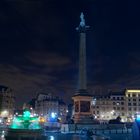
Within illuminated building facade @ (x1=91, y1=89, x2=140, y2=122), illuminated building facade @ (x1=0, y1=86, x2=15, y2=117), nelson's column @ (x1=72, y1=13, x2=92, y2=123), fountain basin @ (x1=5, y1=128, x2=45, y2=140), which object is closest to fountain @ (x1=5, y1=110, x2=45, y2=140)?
fountain basin @ (x1=5, y1=128, x2=45, y2=140)

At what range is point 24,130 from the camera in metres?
50.6

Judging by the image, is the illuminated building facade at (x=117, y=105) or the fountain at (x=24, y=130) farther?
the illuminated building facade at (x=117, y=105)

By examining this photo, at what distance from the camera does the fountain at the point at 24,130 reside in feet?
165

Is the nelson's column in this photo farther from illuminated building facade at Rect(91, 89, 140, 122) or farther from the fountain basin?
illuminated building facade at Rect(91, 89, 140, 122)

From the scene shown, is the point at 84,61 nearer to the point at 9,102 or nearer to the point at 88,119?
the point at 88,119

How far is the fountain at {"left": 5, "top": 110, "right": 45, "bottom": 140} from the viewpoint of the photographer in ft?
165

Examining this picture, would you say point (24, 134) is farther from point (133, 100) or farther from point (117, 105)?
point (133, 100)

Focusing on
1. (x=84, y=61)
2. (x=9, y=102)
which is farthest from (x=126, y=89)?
(x=84, y=61)

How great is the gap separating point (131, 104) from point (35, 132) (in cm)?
13605

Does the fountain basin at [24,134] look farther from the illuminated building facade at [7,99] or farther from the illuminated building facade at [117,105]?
the illuminated building facade at [117,105]

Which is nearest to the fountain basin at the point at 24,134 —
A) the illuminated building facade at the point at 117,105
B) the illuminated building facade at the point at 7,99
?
the illuminated building facade at the point at 7,99

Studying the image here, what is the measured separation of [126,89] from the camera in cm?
18238

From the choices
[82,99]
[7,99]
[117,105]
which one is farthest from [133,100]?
[82,99]

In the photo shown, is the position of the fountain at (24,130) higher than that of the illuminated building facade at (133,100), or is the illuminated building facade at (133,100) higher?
the illuminated building facade at (133,100)
